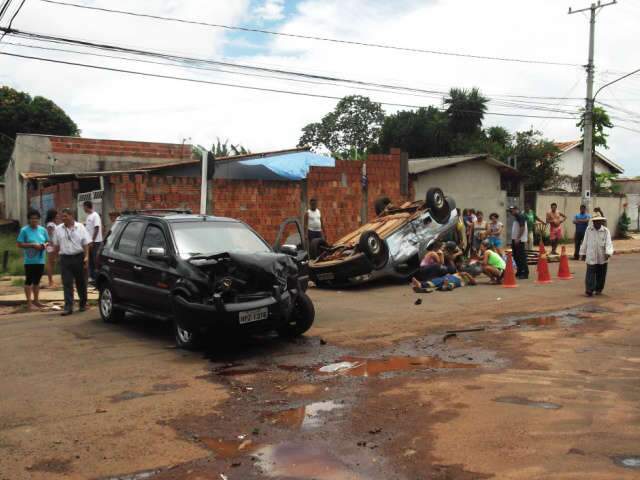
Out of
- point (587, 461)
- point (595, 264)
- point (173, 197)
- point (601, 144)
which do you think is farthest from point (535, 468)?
point (601, 144)

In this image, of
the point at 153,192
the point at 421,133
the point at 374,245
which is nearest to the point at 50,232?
the point at 153,192

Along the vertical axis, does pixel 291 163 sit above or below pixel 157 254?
above

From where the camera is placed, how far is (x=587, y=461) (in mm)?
4004

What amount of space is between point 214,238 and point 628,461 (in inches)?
220

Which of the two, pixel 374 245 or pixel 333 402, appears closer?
pixel 333 402

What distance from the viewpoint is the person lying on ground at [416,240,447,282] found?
1338cm

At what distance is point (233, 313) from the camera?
22.8ft

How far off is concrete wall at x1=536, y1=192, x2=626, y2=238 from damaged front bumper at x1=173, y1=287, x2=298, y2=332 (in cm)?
2134

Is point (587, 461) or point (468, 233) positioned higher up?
point (468, 233)

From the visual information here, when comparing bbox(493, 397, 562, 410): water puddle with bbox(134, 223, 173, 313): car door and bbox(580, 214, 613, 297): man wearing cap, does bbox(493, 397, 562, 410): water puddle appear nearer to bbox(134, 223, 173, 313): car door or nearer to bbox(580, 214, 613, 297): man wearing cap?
bbox(134, 223, 173, 313): car door

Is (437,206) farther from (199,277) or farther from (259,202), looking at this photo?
(199,277)

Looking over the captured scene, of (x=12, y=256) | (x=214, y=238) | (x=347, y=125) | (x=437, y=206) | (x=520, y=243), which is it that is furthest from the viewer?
(x=347, y=125)

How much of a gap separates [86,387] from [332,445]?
2818 millimetres

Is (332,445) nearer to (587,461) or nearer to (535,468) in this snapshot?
(535,468)
